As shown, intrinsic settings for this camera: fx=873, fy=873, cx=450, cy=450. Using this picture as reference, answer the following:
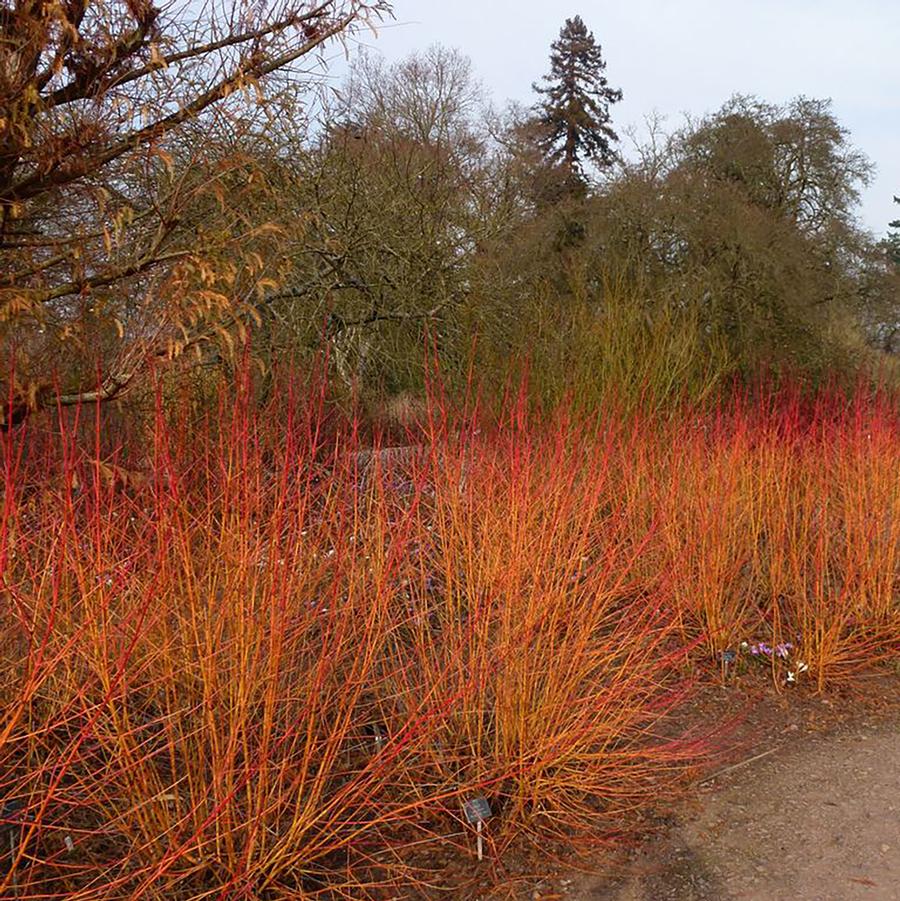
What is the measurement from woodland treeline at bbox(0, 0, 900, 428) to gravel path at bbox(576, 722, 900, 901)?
1751 mm

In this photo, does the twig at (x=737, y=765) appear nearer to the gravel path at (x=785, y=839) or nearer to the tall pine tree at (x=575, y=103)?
the gravel path at (x=785, y=839)

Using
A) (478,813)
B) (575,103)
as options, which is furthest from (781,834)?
(575,103)

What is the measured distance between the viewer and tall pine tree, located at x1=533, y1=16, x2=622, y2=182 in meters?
25.2

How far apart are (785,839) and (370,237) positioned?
22.9 feet

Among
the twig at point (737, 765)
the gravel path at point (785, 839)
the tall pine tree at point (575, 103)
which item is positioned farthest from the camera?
the tall pine tree at point (575, 103)

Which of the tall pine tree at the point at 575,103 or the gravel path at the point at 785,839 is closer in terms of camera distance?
the gravel path at the point at 785,839

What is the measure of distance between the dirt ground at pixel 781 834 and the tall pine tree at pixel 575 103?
75.5 feet

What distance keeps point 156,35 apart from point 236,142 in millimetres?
771

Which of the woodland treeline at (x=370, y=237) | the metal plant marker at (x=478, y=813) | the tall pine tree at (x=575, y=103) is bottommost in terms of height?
the metal plant marker at (x=478, y=813)

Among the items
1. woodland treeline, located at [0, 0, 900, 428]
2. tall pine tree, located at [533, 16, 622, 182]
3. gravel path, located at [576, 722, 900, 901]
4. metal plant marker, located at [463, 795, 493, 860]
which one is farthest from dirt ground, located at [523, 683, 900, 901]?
tall pine tree, located at [533, 16, 622, 182]

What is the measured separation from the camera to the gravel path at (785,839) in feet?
7.09

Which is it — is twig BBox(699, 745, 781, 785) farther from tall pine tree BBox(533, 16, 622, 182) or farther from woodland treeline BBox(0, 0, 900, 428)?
tall pine tree BBox(533, 16, 622, 182)

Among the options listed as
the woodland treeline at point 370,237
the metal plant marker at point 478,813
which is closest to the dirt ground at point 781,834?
the metal plant marker at point 478,813

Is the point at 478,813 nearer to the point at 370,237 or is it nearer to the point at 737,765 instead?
the point at 737,765
